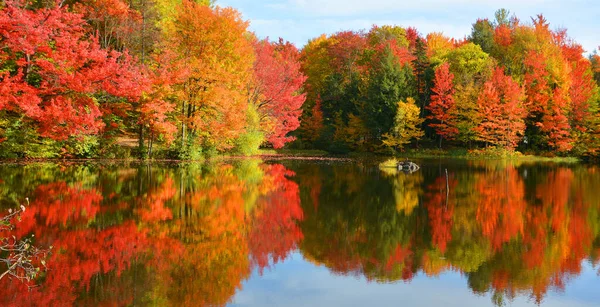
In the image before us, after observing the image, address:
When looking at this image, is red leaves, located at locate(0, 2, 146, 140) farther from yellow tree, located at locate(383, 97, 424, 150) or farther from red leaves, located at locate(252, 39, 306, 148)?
yellow tree, located at locate(383, 97, 424, 150)

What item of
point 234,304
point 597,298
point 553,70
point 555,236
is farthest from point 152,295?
point 553,70

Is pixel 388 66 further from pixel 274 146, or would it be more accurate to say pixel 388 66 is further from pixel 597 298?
pixel 597 298

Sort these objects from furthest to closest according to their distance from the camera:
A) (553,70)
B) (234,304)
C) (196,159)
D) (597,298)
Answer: (553,70) < (196,159) < (597,298) < (234,304)

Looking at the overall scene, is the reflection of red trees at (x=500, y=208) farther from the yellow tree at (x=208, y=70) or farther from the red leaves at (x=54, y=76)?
the red leaves at (x=54, y=76)

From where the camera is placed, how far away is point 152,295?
743cm

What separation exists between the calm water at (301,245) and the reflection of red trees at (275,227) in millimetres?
45

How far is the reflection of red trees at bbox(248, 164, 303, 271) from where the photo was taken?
1046 cm

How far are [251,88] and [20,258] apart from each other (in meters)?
42.6

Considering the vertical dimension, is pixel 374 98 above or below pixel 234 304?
above

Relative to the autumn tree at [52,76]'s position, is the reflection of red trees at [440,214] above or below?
below

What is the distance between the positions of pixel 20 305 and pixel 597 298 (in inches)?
349

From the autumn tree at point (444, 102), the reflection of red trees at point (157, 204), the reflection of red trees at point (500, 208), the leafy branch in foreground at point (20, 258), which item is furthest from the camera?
the autumn tree at point (444, 102)

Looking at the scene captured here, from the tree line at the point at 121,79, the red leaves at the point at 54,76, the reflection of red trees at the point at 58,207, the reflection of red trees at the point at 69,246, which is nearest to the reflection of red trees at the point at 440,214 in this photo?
the reflection of red trees at the point at 69,246

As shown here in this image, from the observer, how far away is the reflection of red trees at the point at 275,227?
34.3 ft
